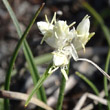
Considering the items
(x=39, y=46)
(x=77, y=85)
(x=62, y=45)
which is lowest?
(x=77, y=85)

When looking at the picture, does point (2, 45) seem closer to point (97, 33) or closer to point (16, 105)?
point (16, 105)

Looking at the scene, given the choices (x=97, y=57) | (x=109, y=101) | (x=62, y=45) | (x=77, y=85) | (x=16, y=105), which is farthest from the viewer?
(x=97, y=57)

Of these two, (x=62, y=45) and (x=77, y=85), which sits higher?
(x=62, y=45)

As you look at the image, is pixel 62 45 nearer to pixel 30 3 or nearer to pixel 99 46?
pixel 99 46

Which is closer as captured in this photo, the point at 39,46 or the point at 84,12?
the point at 39,46

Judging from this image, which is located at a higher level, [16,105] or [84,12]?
[84,12]

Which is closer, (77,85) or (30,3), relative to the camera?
(77,85)

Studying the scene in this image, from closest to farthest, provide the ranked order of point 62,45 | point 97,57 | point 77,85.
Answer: point 62,45 → point 77,85 → point 97,57

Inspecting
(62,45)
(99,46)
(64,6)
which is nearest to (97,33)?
(99,46)

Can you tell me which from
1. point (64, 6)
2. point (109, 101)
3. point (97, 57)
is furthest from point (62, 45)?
point (64, 6)
